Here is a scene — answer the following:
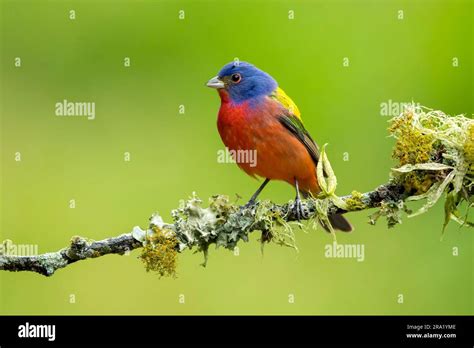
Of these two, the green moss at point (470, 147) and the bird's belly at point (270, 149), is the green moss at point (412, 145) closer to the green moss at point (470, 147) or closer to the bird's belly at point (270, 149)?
the green moss at point (470, 147)

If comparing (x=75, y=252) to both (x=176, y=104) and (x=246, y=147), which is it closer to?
(x=246, y=147)

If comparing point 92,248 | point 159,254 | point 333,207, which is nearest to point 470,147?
point 333,207

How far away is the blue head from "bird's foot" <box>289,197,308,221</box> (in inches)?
85.5

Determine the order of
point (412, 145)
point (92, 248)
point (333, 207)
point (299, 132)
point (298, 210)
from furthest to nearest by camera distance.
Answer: point (299, 132) → point (298, 210) → point (333, 207) → point (92, 248) → point (412, 145)

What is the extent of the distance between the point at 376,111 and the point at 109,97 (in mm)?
3308

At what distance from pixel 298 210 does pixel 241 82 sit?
2.47 m

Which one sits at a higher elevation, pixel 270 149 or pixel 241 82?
pixel 241 82

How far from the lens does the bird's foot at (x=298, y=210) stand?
554cm

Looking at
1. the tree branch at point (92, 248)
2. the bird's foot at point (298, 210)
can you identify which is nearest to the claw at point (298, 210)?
the bird's foot at point (298, 210)

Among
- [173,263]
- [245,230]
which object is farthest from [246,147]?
[173,263]

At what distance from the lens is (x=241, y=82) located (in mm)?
7773

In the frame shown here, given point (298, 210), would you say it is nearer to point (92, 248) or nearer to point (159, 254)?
point (159, 254)

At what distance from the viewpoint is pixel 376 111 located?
9.80 metres

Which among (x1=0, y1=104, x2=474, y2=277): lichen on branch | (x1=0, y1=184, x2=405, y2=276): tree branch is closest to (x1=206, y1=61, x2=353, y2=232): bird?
(x1=0, y1=104, x2=474, y2=277): lichen on branch
